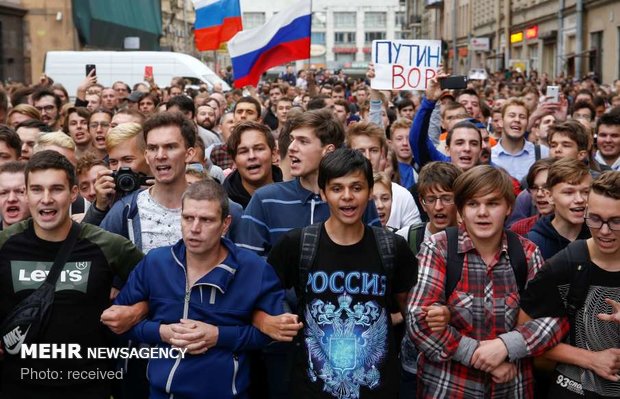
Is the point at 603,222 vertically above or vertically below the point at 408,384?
above

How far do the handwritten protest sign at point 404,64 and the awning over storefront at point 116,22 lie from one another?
27.8m

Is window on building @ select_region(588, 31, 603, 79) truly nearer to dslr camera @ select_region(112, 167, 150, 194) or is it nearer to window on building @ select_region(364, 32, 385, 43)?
dslr camera @ select_region(112, 167, 150, 194)

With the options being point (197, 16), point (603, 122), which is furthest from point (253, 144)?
point (197, 16)

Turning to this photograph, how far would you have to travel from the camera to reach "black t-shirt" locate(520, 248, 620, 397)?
388 cm

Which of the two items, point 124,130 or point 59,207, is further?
point 124,130

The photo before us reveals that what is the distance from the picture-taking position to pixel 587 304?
391 cm

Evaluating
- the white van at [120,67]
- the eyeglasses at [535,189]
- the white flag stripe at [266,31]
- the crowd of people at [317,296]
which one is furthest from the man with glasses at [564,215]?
the white van at [120,67]

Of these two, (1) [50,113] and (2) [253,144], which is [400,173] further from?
(1) [50,113]

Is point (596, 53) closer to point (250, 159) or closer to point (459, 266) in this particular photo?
point (250, 159)

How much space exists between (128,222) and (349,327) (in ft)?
4.80

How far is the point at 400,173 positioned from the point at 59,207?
4.21 metres

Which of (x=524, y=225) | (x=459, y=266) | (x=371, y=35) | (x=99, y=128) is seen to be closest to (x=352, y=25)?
(x=371, y=35)

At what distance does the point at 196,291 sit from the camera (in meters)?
4.01

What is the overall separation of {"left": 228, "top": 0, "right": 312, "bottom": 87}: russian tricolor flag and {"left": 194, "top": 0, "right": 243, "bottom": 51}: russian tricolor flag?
2098mm
